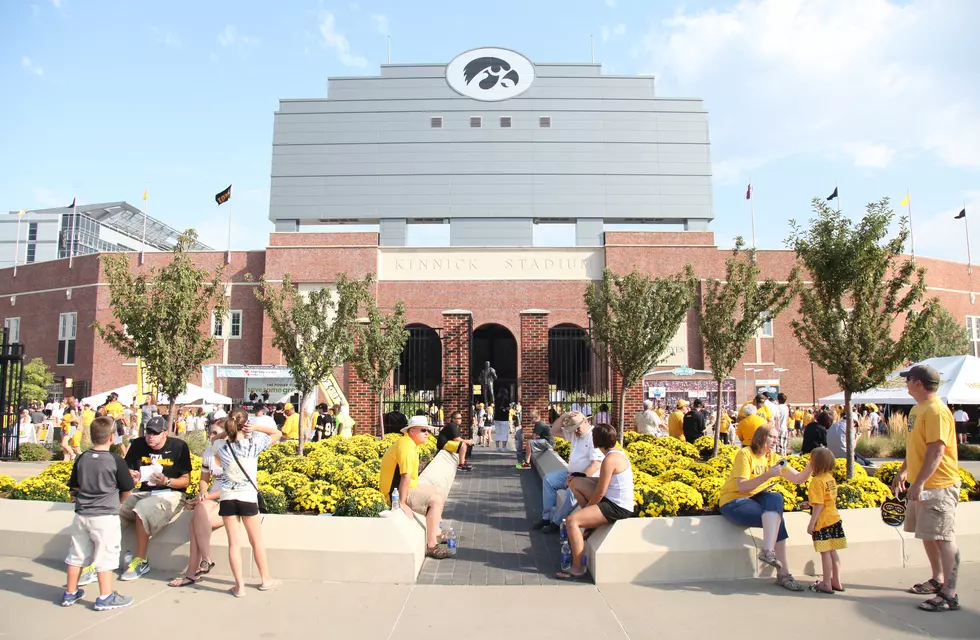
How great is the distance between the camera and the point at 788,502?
715cm

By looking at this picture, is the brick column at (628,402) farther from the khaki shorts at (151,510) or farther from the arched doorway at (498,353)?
the arched doorway at (498,353)

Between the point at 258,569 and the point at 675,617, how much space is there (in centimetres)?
360

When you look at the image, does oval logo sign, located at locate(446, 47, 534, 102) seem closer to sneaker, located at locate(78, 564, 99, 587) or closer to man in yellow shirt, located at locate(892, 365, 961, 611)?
man in yellow shirt, located at locate(892, 365, 961, 611)

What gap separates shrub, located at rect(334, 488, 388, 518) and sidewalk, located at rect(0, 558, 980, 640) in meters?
0.91

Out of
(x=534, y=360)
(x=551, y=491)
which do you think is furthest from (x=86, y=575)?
(x=534, y=360)

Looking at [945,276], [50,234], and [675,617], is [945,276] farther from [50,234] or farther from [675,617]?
[50,234]

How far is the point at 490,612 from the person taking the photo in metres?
5.41

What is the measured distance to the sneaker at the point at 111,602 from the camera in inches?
212

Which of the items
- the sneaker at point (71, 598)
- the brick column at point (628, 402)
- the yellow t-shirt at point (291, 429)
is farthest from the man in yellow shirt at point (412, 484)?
the brick column at point (628, 402)

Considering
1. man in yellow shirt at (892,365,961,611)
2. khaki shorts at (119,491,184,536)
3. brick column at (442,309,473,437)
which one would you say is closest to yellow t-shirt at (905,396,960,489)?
man in yellow shirt at (892,365,961,611)

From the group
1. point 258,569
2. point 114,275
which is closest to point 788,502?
point 258,569

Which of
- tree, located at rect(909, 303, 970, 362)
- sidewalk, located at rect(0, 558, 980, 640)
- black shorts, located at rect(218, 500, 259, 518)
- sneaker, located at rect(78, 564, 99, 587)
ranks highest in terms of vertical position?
tree, located at rect(909, 303, 970, 362)

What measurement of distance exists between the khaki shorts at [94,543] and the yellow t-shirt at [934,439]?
6.41m

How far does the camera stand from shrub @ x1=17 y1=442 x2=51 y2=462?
659 inches
